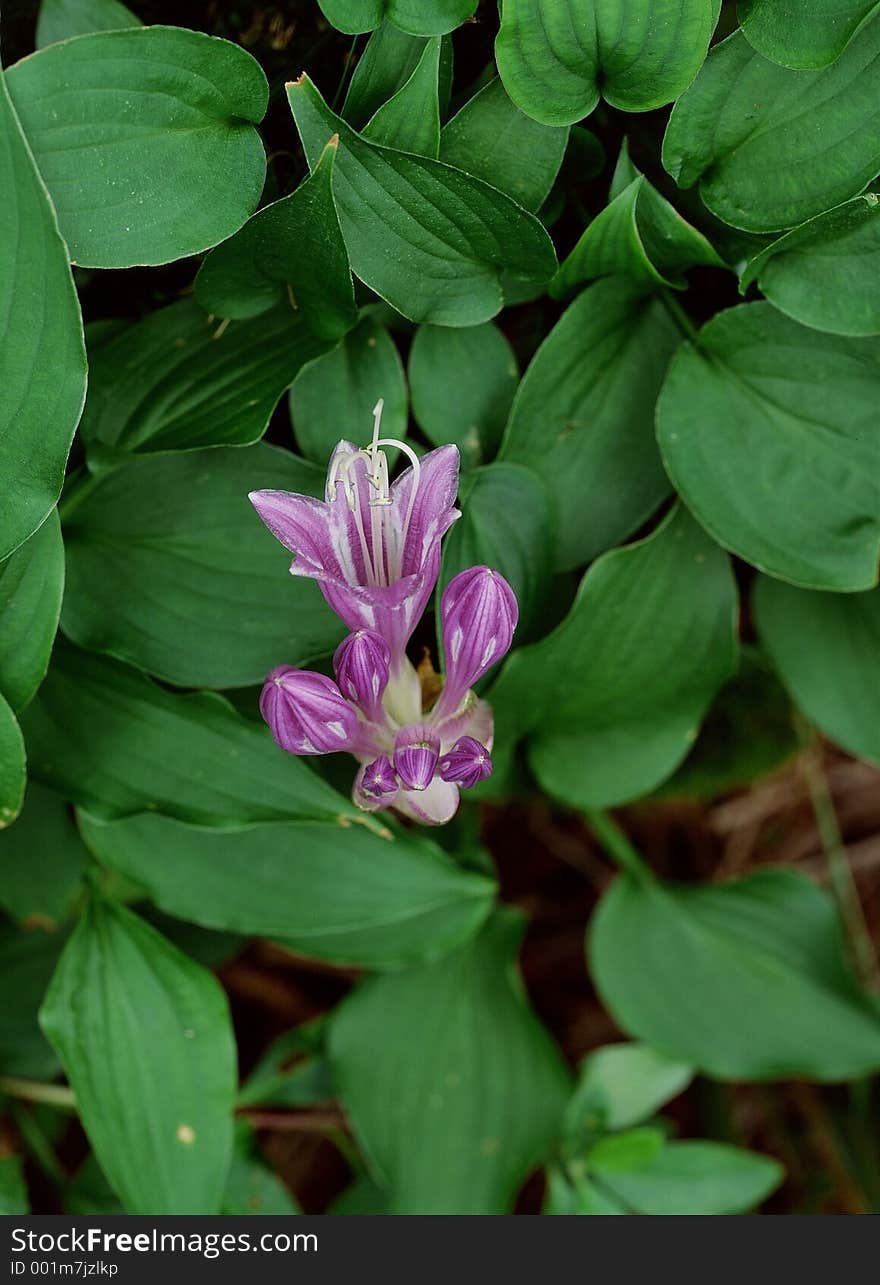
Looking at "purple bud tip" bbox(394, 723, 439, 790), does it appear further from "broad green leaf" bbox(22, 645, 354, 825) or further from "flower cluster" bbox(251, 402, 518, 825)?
"broad green leaf" bbox(22, 645, 354, 825)

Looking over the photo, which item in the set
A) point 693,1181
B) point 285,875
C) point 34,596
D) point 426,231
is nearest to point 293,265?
point 426,231

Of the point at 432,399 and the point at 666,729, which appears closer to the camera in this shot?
the point at 432,399

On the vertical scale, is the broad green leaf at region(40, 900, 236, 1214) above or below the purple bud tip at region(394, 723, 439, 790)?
below

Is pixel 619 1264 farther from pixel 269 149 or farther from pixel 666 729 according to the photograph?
pixel 269 149

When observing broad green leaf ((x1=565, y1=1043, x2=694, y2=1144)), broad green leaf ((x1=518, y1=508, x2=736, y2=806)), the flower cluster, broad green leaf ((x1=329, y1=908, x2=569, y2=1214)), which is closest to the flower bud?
the flower cluster

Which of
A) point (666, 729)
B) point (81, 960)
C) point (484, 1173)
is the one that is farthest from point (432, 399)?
point (484, 1173)

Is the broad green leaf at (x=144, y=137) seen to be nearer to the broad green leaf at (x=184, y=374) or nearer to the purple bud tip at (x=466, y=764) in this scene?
the broad green leaf at (x=184, y=374)

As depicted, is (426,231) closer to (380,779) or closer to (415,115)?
(415,115)
